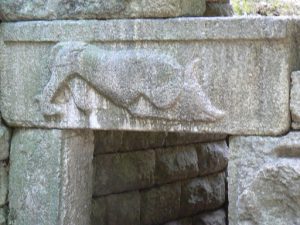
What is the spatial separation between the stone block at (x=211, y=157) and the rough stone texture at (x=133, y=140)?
193 millimetres

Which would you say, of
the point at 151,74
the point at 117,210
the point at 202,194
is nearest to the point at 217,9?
the point at 151,74

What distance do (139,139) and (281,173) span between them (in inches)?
70.2

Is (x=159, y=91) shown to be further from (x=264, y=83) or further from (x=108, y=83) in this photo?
(x=264, y=83)

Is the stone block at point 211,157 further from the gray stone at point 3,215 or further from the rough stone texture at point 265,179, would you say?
the rough stone texture at point 265,179

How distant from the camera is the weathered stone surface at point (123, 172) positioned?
169 inches

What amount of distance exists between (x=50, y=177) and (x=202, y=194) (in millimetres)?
2091

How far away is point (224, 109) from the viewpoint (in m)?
3.05

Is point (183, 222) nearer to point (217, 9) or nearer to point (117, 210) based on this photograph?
point (117, 210)

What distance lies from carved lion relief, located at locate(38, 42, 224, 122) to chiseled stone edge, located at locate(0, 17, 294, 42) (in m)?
0.07

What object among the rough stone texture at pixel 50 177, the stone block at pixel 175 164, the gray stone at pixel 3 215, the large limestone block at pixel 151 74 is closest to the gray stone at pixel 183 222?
the stone block at pixel 175 164

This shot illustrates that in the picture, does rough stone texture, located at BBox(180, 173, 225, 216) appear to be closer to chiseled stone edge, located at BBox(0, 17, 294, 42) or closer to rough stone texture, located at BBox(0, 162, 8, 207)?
rough stone texture, located at BBox(0, 162, 8, 207)

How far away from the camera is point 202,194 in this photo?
5383 mm

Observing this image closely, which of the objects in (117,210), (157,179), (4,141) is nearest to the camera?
(4,141)

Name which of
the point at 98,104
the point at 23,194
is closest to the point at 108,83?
the point at 98,104
